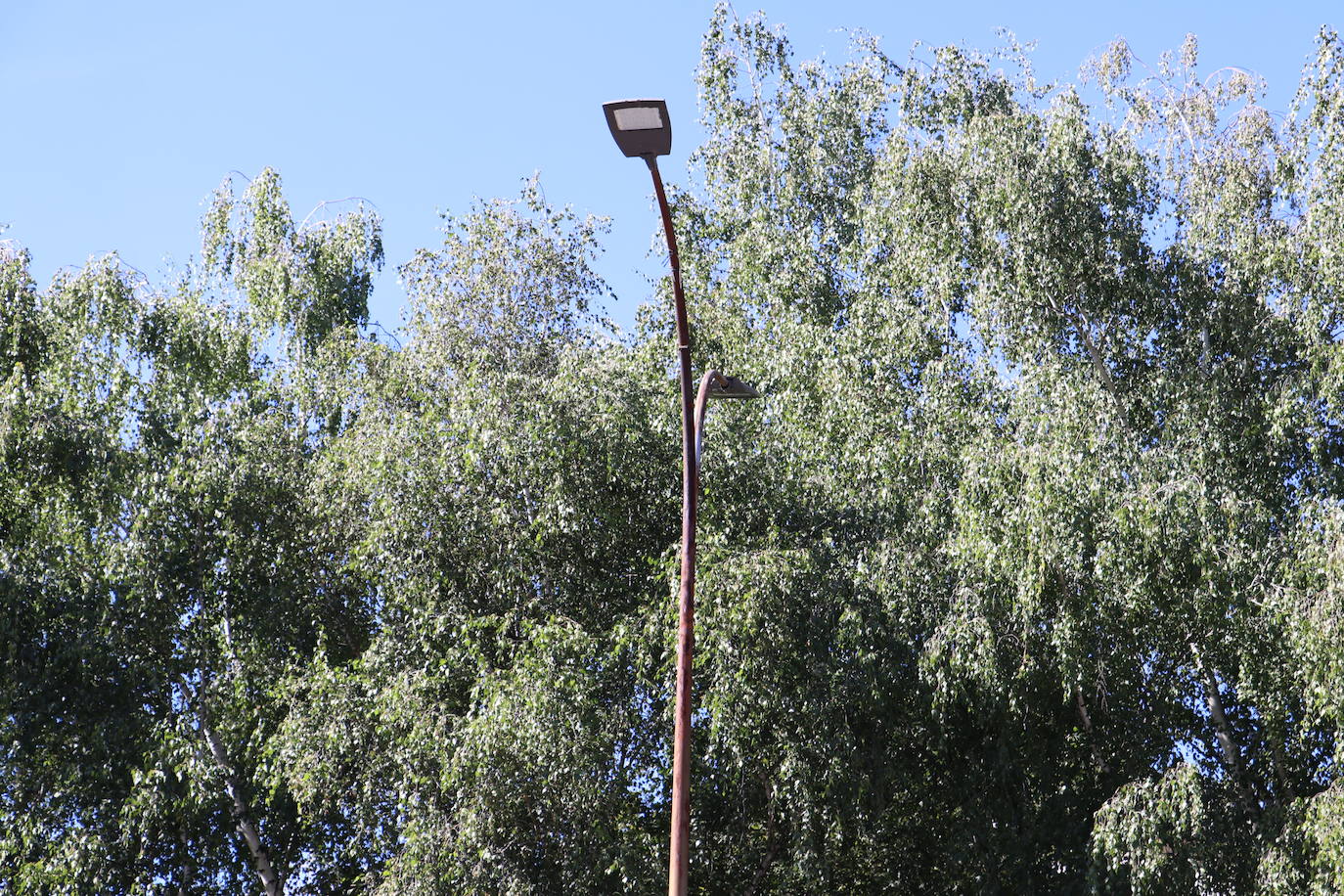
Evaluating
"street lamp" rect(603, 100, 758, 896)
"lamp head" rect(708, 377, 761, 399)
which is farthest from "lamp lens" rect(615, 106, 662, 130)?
"lamp head" rect(708, 377, 761, 399)

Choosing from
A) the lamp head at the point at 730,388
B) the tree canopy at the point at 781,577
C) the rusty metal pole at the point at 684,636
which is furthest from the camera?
the tree canopy at the point at 781,577

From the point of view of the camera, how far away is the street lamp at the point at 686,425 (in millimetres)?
8914

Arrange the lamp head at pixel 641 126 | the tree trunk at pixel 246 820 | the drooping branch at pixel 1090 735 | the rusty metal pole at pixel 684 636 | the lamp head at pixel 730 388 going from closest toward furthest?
1. the lamp head at pixel 641 126
2. the rusty metal pole at pixel 684 636
3. the lamp head at pixel 730 388
4. the drooping branch at pixel 1090 735
5. the tree trunk at pixel 246 820

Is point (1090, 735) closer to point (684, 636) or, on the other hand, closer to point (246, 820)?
point (684, 636)

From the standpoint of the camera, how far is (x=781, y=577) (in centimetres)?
1423

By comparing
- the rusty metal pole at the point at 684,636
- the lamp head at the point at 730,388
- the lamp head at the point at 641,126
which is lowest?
the rusty metal pole at the point at 684,636

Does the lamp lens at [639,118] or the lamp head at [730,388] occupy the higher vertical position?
the lamp lens at [639,118]

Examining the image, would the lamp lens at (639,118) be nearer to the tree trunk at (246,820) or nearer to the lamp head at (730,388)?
the lamp head at (730,388)

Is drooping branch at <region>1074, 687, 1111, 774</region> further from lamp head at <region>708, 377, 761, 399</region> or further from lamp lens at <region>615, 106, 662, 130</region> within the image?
lamp lens at <region>615, 106, 662, 130</region>

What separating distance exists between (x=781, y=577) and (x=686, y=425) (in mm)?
4391

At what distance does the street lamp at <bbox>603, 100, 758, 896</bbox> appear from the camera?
29.2 ft

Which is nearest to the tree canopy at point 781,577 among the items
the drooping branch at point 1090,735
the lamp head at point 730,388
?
the drooping branch at point 1090,735

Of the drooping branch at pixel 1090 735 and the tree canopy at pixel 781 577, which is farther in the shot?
the drooping branch at pixel 1090 735

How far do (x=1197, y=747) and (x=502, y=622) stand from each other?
7787 mm
